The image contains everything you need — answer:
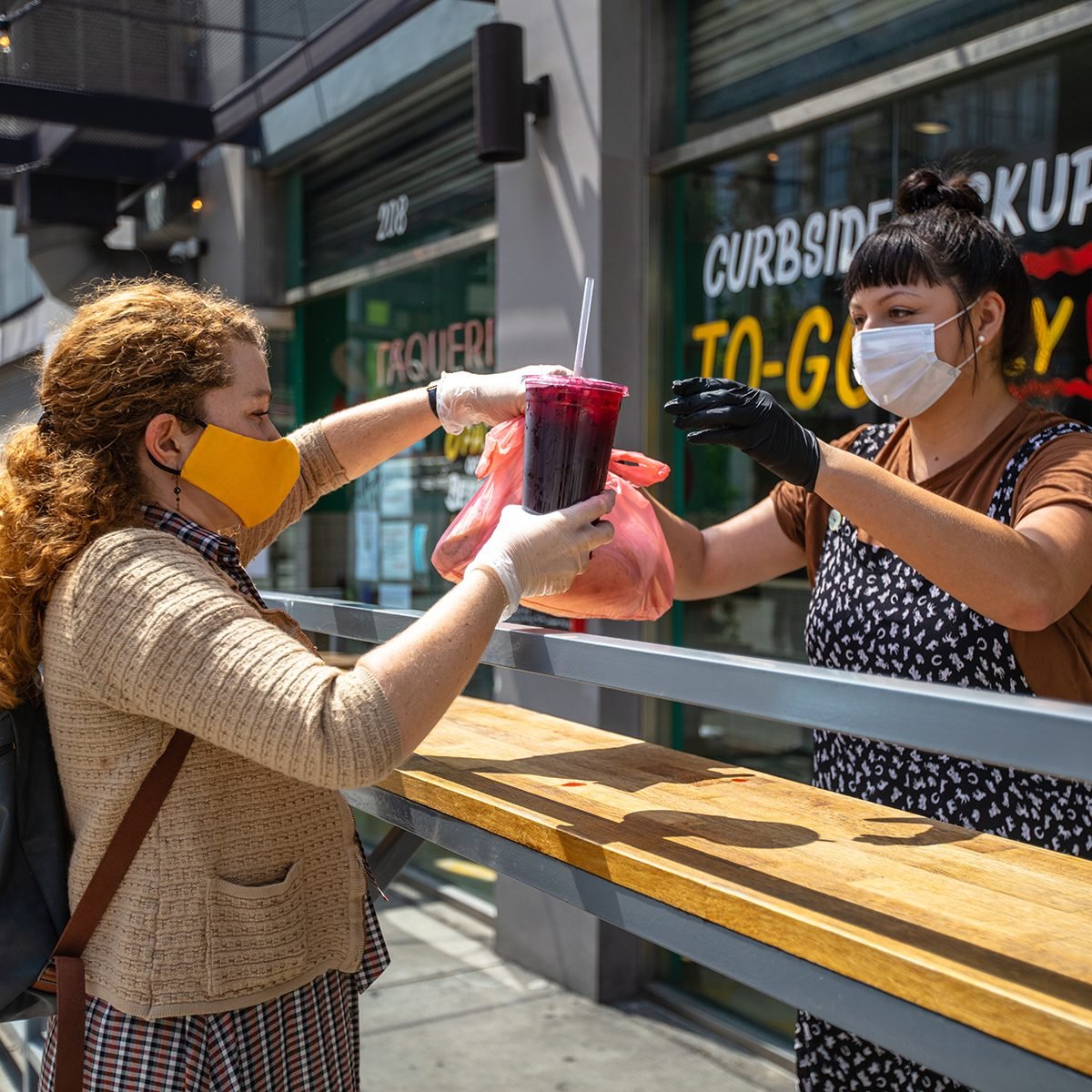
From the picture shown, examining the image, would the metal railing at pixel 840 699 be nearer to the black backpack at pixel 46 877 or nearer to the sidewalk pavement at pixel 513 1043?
the black backpack at pixel 46 877

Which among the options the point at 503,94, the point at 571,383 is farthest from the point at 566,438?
the point at 503,94

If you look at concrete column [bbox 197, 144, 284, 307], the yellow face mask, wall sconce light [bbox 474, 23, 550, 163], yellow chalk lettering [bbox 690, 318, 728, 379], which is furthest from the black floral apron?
concrete column [bbox 197, 144, 284, 307]

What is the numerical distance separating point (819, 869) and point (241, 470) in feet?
3.16

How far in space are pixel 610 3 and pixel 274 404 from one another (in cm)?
367

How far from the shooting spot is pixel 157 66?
5.65 metres

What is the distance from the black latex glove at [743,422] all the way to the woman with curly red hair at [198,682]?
0.19 meters

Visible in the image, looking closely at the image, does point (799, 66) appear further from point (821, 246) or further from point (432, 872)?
point (432, 872)

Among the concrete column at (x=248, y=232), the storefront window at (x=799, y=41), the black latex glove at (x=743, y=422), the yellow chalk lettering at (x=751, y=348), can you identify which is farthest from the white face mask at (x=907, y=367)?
the concrete column at (x=248, y=232)

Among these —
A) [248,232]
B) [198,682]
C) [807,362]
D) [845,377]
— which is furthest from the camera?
[248,232]

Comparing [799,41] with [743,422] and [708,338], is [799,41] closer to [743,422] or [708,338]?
[708,338]

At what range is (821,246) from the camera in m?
3.90

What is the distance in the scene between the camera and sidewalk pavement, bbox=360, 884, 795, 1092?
398cm

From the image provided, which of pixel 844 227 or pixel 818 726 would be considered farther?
pixel 844 227

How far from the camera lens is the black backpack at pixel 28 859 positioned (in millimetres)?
1657
